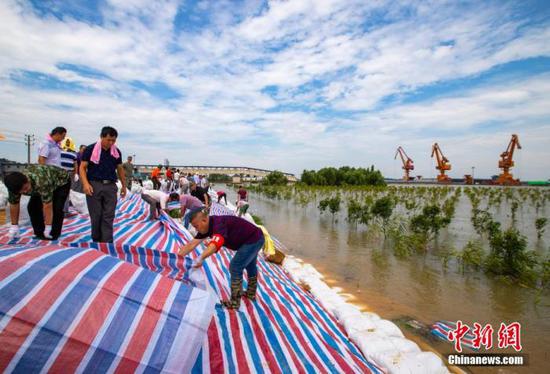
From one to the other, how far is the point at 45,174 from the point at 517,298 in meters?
6.51

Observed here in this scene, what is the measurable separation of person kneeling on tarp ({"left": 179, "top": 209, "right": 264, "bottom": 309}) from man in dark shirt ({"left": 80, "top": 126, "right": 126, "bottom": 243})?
1127 mm

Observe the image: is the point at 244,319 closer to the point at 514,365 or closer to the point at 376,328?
the point at 376,328

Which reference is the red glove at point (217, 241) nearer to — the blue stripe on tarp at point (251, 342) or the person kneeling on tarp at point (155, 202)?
the blue stripe on tarp at point (251, 342)

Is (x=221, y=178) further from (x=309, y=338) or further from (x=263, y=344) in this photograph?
(x=263, y=344)

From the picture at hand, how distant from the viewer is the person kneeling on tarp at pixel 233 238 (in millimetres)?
2568

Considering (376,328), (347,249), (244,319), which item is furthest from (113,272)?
Result: (347,249)

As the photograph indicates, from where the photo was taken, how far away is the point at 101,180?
3.18 metres

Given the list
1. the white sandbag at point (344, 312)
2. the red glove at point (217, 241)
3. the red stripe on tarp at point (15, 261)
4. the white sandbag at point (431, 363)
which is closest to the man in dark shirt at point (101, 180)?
the red glove at point (217, 241)

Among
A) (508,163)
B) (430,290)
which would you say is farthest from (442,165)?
(430,290)

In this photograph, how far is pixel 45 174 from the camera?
9.91 ft

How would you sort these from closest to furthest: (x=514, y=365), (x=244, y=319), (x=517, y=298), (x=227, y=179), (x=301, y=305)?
(x=244, y=319), (x=514, y=365), (x=301, y=305), (x=517, y=298), (x=227, y=179)

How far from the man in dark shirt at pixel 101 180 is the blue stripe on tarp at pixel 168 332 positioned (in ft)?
6.79

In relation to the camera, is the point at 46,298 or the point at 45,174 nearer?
the point at 46,298

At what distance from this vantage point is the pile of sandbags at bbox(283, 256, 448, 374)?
7.67 ft
